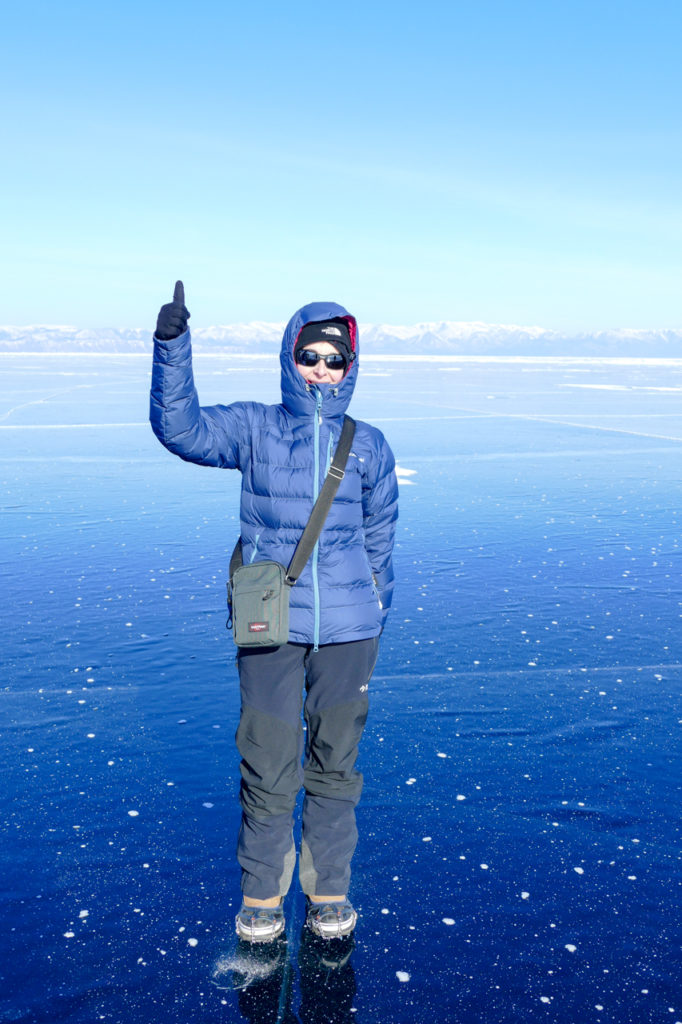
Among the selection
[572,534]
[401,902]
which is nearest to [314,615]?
[401,902]

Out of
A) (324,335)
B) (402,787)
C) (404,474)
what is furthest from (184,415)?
(404,474)

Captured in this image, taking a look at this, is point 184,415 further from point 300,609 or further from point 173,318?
point 300,609

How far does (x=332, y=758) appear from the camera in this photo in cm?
294

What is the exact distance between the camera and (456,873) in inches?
125


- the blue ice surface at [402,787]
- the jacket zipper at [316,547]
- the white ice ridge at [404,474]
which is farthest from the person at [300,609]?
the white ice ridge at [404,474]

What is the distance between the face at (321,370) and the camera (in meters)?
2.91

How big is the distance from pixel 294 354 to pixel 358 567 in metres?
0.71

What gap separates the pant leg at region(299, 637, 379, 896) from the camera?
2932 mm

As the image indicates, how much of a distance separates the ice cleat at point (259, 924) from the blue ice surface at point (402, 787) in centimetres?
8

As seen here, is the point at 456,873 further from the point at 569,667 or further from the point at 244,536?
the point at 569,667

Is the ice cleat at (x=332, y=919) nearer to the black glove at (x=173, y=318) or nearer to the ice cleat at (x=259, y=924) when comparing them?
the ice cleat at (x=259, y=924)

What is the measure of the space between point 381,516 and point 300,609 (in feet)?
1.61

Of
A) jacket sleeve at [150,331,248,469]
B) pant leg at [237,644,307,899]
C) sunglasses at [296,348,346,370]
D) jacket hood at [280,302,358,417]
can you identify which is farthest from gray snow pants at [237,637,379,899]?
sunglasses at [296,348,346,370]

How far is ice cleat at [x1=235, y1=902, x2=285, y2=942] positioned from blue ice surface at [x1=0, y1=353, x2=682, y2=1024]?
0.08 meters
